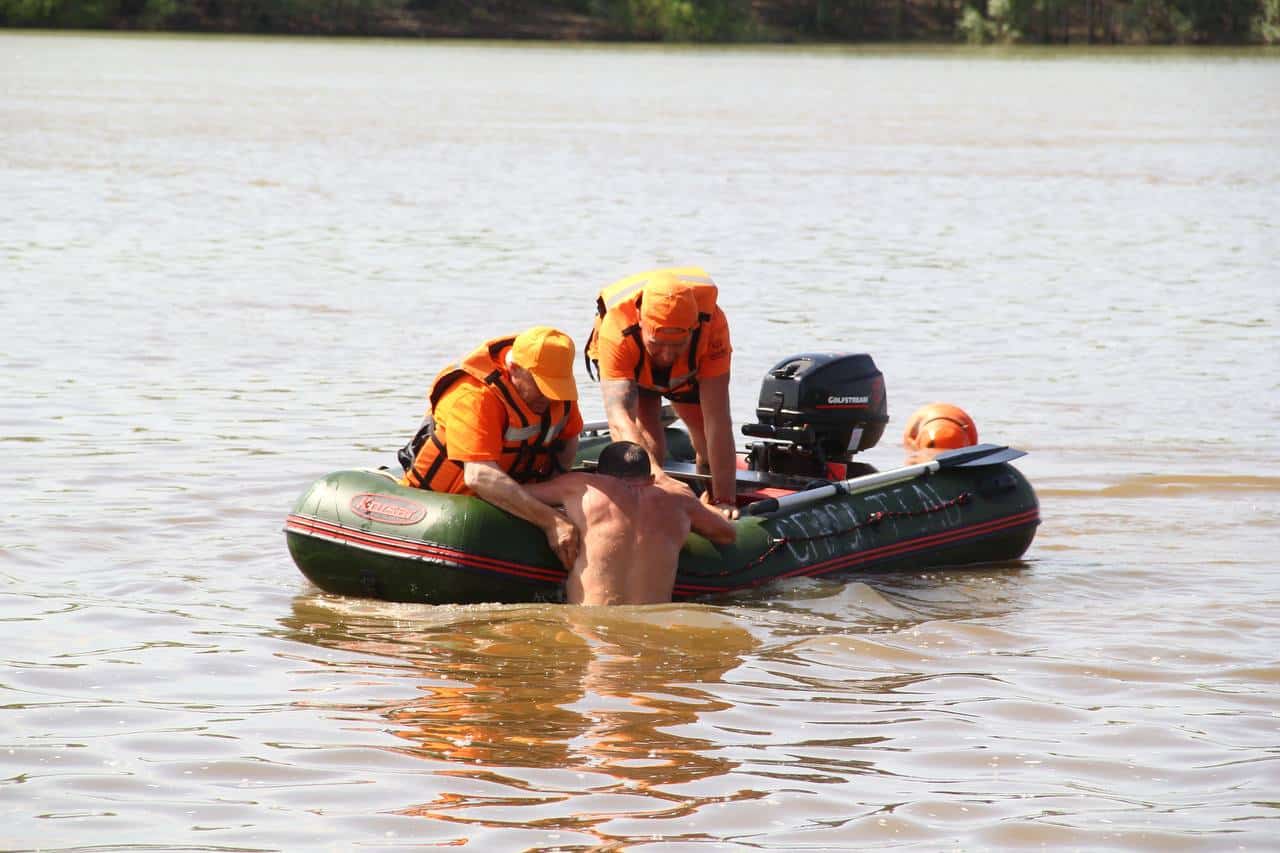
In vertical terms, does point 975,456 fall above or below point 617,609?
above

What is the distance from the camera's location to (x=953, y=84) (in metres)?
47.7

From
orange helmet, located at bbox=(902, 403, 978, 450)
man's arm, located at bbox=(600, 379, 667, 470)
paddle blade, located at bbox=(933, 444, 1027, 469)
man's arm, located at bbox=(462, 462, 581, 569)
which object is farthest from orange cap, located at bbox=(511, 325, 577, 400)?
orange helmet, located at bbox=(902, 403, 978, 450)

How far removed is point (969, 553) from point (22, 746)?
422 cm

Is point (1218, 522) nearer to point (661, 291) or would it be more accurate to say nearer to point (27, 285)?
point (661, 291)

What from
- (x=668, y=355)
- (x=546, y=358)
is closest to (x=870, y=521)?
(x=668, y=355)

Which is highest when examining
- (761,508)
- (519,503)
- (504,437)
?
(504,437)

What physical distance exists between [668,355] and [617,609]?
1.03 metres

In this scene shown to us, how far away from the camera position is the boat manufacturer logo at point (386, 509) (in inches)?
276

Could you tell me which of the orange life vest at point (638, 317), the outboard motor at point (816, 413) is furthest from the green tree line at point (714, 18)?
the orange life vest at point (638, 317)

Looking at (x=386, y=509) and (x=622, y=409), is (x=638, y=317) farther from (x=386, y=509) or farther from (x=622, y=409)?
(x=386, y=509)

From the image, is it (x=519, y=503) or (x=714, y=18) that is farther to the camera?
(x=714, y=18)

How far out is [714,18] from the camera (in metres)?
69.6

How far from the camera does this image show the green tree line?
206 feet

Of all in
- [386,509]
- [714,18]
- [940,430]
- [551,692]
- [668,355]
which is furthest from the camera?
[714,18]
